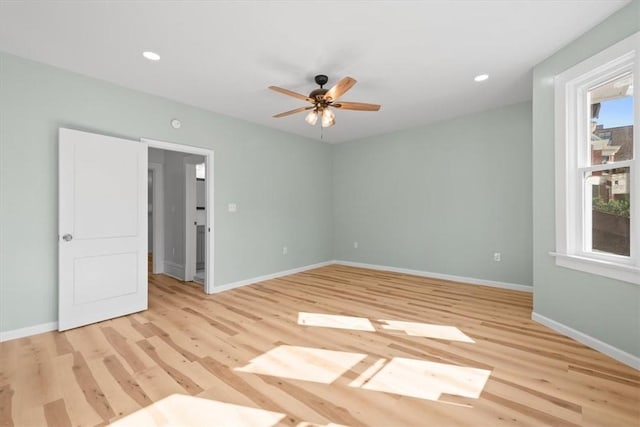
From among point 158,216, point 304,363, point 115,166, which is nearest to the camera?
point 304,363

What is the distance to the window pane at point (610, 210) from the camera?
7.57ft

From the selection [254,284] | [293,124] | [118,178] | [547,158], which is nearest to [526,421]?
A: [547,158]

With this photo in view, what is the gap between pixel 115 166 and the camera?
3.18 meters

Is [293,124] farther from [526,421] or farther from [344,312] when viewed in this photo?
[526,421]

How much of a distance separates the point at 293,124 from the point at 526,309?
4.30 meters

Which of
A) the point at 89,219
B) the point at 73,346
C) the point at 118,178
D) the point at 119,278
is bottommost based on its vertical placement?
the point at 73,346

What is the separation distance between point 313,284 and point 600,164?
3.78 m

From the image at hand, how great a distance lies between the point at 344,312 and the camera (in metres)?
3.38

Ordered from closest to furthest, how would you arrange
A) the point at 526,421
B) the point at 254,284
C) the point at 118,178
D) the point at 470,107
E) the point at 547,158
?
the point at 526,421 → the point at 547,158 → the point at 118,178 → the point at 470,107 → the point at 254,284

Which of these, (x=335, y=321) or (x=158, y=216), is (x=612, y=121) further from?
(x=158, y=216)

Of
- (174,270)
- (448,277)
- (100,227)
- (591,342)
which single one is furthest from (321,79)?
(174,270)

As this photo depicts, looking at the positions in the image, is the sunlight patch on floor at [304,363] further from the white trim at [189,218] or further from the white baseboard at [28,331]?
the white trim at [189,218]

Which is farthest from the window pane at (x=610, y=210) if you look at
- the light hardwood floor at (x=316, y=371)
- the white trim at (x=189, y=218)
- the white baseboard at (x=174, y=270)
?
the white baseboard at (x=174, y=270)

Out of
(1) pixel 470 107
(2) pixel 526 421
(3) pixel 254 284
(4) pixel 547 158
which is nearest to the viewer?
(2) pixel 526 421
